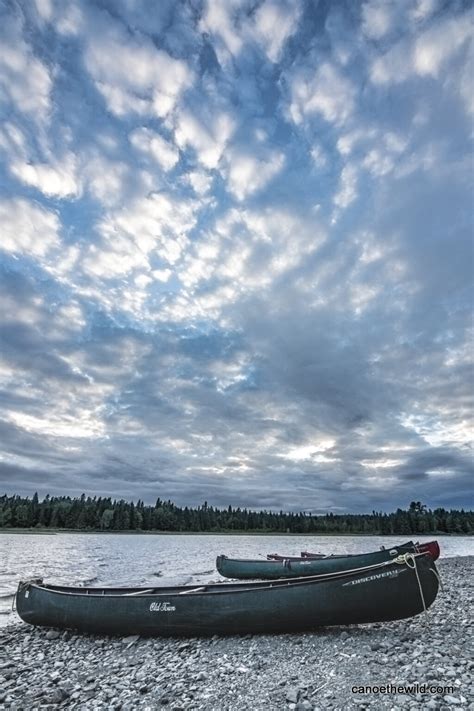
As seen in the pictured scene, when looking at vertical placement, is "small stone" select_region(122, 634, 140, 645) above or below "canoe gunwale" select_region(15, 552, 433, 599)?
below

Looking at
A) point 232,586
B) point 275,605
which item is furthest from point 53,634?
point 275,605

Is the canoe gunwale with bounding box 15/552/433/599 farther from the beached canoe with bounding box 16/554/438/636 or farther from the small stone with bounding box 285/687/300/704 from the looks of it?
the small stone with bounding box 285/687/300/704

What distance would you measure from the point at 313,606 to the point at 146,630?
19.6 feet

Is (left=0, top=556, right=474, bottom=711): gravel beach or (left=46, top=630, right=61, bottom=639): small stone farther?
(left=46, top=630, right=61, bottom=639): small stone

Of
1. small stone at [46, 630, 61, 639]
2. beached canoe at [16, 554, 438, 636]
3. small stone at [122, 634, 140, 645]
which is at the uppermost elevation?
beached canoe at [16, 554, 438, 636]

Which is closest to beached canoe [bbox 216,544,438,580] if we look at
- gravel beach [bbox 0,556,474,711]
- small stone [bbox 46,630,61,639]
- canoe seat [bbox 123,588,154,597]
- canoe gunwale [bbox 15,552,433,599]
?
canoe gunwale [bbox 15,552,433,599]

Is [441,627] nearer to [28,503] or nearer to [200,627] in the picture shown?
[200,627]

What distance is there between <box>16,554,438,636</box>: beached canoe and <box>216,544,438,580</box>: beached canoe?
Answer: 11265mm

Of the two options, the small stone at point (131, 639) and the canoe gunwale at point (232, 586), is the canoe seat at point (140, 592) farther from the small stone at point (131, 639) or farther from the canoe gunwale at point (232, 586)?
the small stone at point (131, 639)

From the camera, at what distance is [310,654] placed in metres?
11.7

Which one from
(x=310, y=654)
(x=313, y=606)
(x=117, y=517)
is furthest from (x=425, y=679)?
(x=117, y=517)

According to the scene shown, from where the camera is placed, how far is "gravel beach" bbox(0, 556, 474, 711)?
8.82m

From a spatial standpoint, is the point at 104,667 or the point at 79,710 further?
the point at 104,667

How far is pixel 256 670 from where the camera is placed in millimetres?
10930
